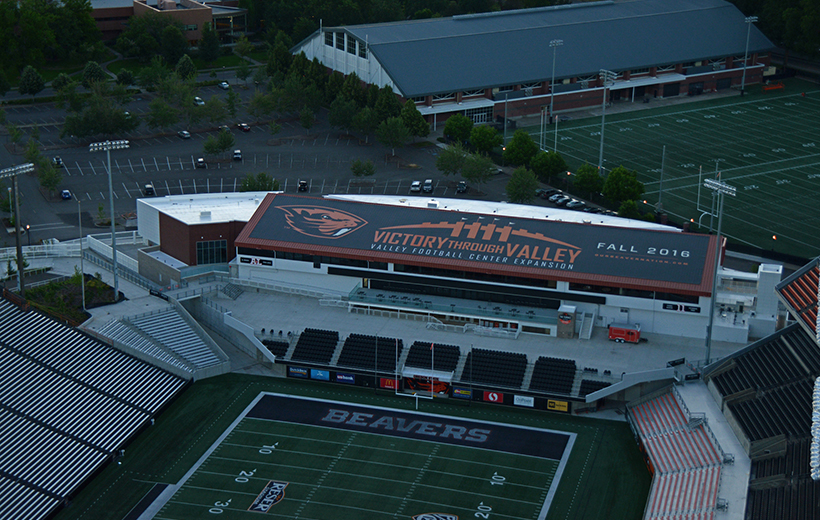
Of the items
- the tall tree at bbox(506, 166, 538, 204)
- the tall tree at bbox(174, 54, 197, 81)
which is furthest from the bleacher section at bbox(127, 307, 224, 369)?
the tall tree at bbox(174, 54, 197, 81)

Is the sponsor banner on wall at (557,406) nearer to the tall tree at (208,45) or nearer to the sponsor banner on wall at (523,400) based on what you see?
the sponsor banner on wall at (523,400)

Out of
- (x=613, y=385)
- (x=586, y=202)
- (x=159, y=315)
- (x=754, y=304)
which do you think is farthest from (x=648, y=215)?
(x=159, y=315)

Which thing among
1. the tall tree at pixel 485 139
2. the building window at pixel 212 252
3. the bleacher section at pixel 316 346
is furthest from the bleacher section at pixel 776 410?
the tall tree at pixel 485 139

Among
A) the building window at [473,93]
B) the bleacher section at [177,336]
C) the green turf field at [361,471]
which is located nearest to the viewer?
the green turf field at [361,471]

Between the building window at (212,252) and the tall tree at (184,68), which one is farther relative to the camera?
the tall tree at (184,68)

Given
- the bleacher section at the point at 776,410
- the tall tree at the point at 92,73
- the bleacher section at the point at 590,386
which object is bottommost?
the bleacher section at the point at 590,386

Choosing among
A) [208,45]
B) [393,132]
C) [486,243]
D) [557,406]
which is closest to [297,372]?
[486,243]
